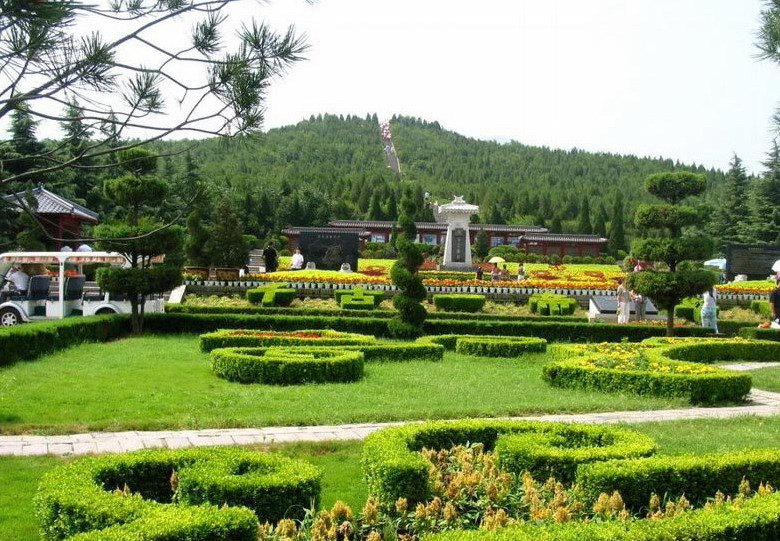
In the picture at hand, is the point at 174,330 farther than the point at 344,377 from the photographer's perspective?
Yes

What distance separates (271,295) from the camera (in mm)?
22172

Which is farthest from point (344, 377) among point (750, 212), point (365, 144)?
point (365, 144)

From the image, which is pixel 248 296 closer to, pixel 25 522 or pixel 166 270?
pixel 166 270

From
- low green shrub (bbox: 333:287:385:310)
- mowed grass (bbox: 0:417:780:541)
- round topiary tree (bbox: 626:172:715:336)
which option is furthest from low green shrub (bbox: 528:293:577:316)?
mowed grass (bbox: 0:417:780:541)

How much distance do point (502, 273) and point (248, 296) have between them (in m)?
13.1

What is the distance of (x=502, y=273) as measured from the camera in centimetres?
3259

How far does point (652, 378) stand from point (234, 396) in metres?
5.54

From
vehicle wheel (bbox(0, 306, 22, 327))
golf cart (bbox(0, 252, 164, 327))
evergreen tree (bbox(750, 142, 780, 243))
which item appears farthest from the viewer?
evergreen tree (bbox(750, 142, 780, 243))

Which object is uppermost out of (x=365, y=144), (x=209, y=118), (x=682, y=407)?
(x=365, y=144)

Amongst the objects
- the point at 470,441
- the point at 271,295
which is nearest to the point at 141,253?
the point at 271,295

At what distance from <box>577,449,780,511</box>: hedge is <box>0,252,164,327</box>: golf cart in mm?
14618

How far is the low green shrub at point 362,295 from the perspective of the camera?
71.3 ft

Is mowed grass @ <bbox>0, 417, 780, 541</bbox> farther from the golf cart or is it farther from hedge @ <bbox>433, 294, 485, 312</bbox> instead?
hedge @ <bbox>433, 294, 485, 312</bbox>

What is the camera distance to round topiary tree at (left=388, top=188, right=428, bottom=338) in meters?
16.1
